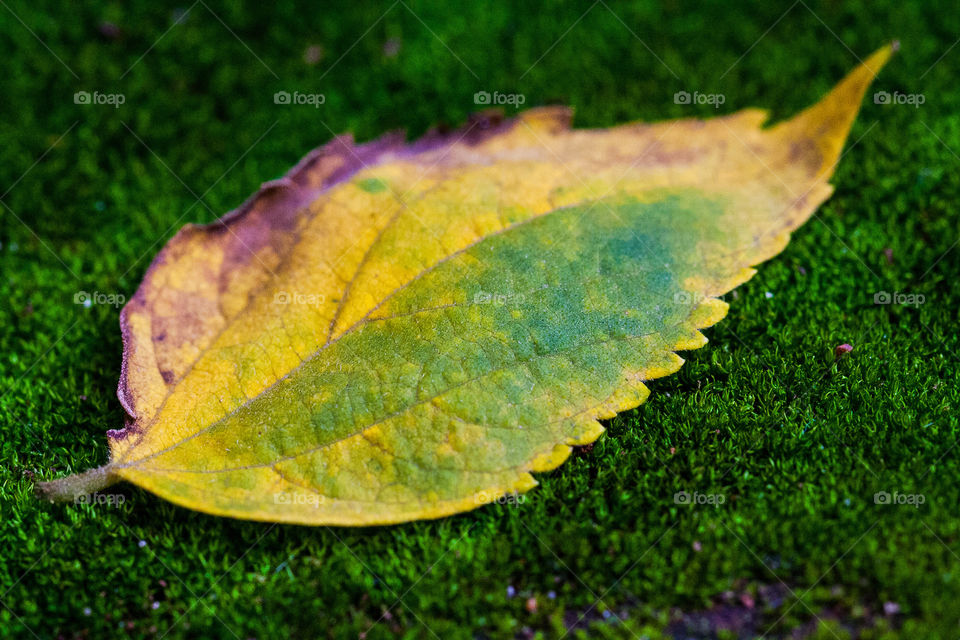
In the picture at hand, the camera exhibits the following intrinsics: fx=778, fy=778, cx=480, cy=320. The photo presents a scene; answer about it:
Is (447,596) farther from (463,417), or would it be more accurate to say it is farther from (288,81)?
(288,81)

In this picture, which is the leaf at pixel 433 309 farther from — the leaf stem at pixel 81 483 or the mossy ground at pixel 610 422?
the mossy ground at pixel 610 422

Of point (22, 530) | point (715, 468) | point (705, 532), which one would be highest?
point (715, 468)

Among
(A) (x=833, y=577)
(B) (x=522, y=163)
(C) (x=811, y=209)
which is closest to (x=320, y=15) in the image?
(B) (x=522, y=163)

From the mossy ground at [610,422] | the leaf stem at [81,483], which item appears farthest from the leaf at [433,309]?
the mossy ground at [610,422]

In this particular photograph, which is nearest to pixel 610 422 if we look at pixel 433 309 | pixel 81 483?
pixel 433 309

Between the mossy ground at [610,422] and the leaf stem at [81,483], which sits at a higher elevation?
the mossy ground at [610,422]

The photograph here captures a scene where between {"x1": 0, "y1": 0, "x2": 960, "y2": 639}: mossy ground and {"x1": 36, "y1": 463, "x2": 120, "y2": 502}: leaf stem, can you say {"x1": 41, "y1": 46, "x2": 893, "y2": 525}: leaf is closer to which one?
{"x1": 36, "y1": 463, "x2": 120, "y2": 502}: leaf stem

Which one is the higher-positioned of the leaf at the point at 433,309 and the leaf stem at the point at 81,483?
the leaf at the point at 433,309
